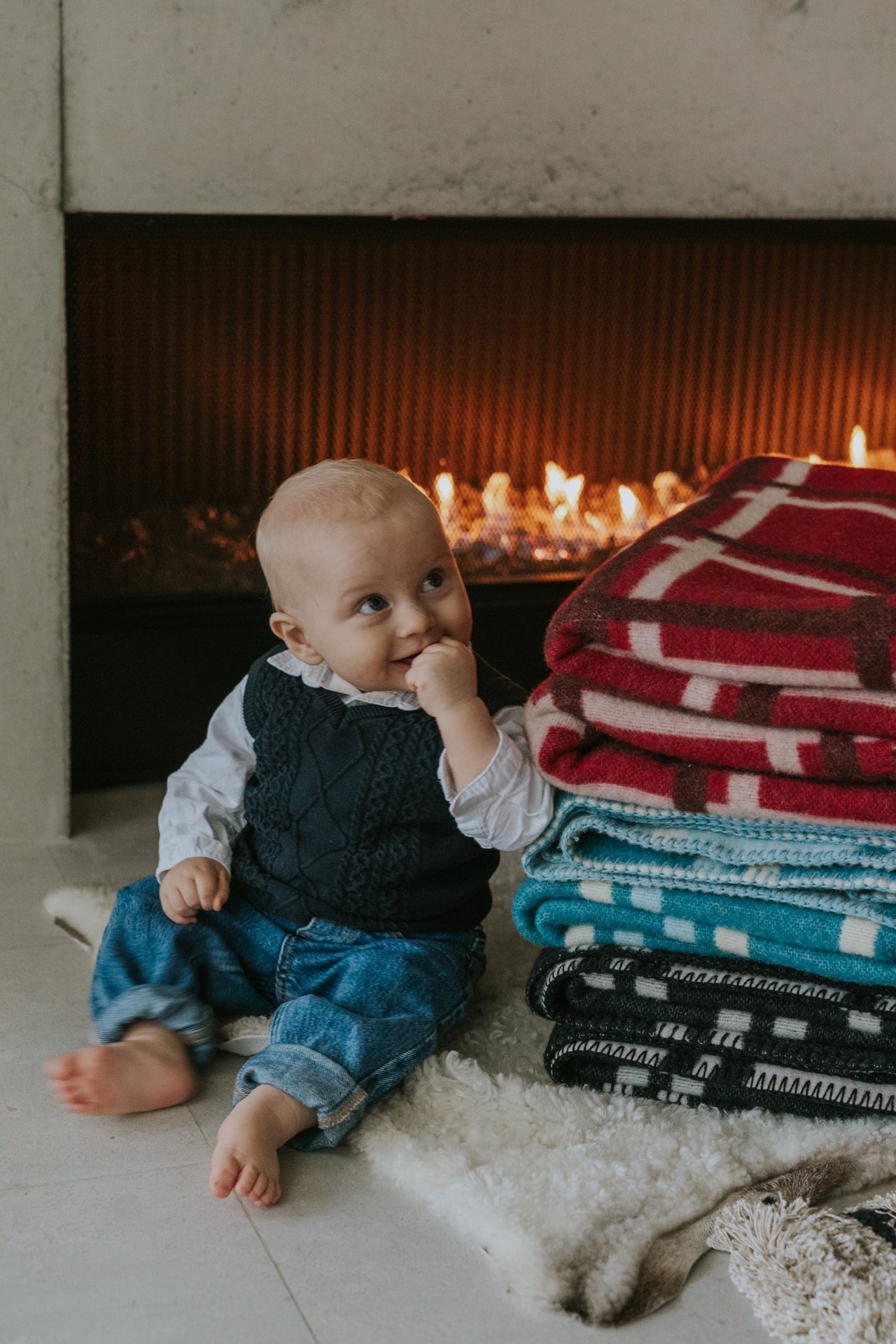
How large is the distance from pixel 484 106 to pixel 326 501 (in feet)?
2.24

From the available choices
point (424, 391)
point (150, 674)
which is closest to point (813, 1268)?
point (150, 674)

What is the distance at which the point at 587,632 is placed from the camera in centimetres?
93

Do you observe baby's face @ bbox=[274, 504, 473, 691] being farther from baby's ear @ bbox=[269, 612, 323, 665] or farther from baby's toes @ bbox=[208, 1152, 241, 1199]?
baby's toes @ bbox=[208, 1152, 241, 1199]

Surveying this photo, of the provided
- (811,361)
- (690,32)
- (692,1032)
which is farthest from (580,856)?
(811,361)

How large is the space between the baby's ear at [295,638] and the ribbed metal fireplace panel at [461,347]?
1.82 ft

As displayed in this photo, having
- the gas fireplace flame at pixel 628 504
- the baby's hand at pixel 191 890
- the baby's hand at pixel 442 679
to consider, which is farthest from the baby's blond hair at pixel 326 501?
the gas fireplace flame at pixel 628 504

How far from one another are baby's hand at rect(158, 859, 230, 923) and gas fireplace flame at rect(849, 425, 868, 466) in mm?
1257

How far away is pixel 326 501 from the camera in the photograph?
3.42ft

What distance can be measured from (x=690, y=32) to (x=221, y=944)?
1.13m

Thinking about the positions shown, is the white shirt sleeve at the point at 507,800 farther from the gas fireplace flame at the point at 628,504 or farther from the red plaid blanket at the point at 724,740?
the gas fireplace flame at the point at 628,504

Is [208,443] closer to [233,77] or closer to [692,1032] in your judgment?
[233,77]

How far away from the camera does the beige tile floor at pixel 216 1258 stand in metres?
0.81

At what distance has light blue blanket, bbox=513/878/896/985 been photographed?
903 millimetres

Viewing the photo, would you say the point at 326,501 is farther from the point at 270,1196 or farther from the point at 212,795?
the point at 270,1196
